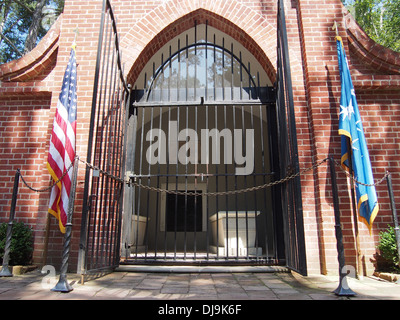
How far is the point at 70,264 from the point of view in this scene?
13.4 ft

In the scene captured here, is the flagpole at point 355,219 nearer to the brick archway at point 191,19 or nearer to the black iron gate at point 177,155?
the black iron gate at point 177,155

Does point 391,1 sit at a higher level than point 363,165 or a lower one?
higher

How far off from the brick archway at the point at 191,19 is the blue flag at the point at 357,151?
129 cm

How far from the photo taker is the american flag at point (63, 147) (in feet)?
12.6

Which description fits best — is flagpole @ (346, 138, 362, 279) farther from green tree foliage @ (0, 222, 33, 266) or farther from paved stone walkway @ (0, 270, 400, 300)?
green tree foliage @ (0, 222, 33, 266)

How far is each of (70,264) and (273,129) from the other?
11.9 ft

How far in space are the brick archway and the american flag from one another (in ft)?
3.91

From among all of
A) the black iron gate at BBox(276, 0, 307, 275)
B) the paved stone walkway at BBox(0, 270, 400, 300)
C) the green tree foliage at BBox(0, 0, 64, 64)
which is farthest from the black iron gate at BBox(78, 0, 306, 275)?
the green tree foliage at BBox(0, 0, 64, 64)

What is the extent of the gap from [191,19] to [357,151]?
3.41 meters

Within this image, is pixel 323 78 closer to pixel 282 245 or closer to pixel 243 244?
pixel 282 245

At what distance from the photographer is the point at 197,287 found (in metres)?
3.23

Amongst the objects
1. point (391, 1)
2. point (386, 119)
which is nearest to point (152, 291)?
point (386, 119)

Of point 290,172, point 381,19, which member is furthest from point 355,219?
point 381,19

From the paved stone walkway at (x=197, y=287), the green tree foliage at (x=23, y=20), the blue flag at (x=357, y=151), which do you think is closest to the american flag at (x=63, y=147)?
the paved stone walkway at (x=197, y=287)
